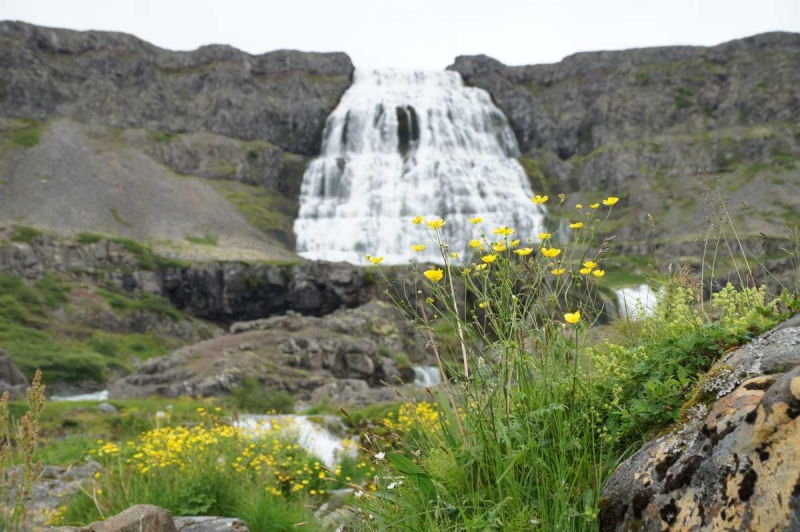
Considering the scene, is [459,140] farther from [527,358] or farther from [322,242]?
[527,358]

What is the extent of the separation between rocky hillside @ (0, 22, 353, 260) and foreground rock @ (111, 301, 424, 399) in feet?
72.3

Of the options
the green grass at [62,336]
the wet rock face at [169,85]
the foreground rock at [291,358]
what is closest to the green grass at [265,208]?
→ the wet rock face at [169,85]

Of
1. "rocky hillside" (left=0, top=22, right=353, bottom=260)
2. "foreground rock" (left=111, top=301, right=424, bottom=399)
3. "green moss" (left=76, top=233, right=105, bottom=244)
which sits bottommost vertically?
"foreground rock" (left=111, top=301, right=424, bottom=399)

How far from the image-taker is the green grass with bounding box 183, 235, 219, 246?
179 ft

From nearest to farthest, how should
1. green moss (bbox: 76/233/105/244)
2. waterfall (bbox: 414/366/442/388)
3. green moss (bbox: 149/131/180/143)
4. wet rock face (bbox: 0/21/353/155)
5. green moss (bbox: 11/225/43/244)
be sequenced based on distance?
waterfall (bbox: 414/366/442/388), green moss (bbox: 11/225/43/244), green moss (bbox: 76/233/105/244), wet rock face (bbox: 0/21/353/155), green moss (bbox: 149/131/180/143)

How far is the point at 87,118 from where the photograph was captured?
69250 mm

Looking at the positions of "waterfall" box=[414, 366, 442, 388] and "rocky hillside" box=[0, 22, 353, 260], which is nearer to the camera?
"waterfall" box=[414, 366, 442, 388]

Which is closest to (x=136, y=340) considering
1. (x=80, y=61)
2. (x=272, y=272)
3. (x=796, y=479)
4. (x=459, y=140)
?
(x=272, y=272)

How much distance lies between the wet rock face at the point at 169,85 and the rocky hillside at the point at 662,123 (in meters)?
23.0

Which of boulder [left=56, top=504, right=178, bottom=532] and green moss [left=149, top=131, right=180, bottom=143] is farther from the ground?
green moss [left=149, top=131, right=180, bottom=143]

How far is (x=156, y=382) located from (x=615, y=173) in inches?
2444

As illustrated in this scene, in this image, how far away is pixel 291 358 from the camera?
88.8 ft

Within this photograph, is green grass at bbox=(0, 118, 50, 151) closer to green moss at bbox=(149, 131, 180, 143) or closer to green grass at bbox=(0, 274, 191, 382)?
green moss at bbox=(149, 131, 180, 143)

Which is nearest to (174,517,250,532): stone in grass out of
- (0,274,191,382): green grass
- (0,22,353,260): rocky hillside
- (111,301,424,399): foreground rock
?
(111,301,424,399): foreground rock
